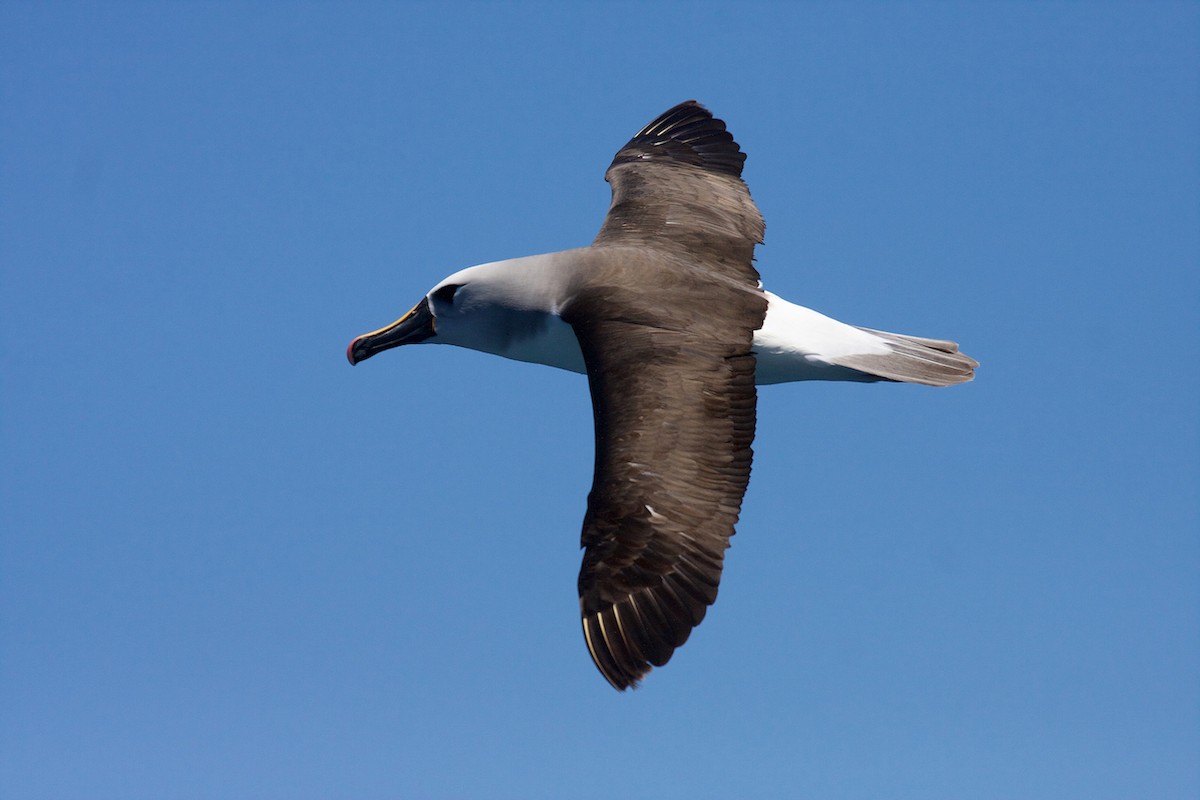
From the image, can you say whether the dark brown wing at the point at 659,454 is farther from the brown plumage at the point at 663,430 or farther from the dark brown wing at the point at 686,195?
the dark brown wing at the point at 686,195

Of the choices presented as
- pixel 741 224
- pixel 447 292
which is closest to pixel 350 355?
pixel 447 292

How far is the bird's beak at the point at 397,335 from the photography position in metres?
12.4

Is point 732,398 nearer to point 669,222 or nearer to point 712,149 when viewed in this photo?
point 669,222

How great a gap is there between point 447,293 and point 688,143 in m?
3.38

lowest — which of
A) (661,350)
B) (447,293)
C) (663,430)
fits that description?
(663,430)

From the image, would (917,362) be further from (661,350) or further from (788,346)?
(661,350)

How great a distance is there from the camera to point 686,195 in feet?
43.3

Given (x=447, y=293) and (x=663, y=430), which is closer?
(x=663, y=430)

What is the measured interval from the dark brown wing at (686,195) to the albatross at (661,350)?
0.8 inches

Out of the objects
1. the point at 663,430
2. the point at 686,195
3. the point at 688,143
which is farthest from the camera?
the point at 688,143

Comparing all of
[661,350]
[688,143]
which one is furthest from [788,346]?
[688,143]

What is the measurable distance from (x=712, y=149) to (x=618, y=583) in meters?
5.94

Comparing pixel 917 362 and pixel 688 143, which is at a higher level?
pixel 688 143

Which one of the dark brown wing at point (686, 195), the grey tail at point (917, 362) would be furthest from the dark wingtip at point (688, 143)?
the grey tail at point (917, 362)
